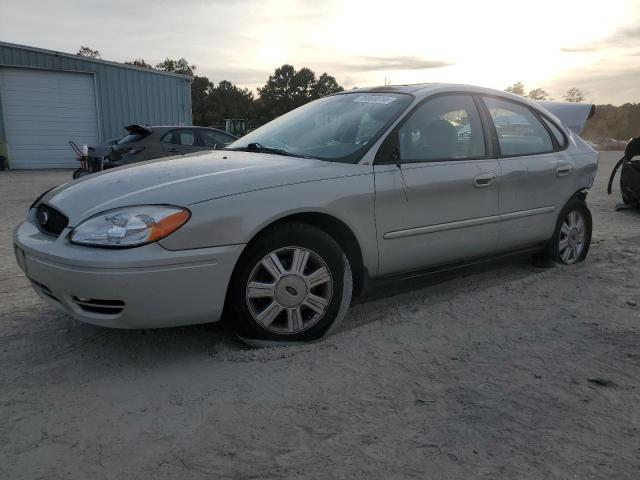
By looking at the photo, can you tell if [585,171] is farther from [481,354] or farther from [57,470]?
[57,470]

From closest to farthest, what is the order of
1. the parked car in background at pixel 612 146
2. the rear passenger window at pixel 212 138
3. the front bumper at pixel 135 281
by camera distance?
the front bumper at pixel 135 281 < the rear passenger window at pixel 212 138 < the parked car in background at pixel 612 146

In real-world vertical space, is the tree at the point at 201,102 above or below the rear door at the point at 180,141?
above

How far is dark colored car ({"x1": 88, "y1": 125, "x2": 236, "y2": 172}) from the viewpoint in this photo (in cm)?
1041

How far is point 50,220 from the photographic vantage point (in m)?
3.16

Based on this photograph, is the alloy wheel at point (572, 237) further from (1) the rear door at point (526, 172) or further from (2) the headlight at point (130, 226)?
(2) the headlight at point (130, 226)

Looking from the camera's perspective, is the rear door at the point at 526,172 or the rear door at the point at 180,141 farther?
the rear door at the point at 180,141

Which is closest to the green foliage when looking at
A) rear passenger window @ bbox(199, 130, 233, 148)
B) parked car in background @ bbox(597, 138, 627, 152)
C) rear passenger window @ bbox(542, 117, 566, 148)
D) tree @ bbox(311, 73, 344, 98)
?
tree @ bbox(311, 73, 344, 98)

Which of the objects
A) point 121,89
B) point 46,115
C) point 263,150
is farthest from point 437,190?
point 121,89

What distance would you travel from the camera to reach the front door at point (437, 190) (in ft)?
11.6

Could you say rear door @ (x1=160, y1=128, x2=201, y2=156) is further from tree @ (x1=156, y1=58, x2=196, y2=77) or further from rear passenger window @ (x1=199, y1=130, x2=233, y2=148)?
tree @ (x1=156, y1=58, x2=196, y2=77)

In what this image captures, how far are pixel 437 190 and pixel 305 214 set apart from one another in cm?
103

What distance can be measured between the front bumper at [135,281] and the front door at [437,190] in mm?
1115

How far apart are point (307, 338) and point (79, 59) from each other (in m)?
19.9

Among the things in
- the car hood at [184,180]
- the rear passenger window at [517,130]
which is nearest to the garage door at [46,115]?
the car hood at [184,180]
